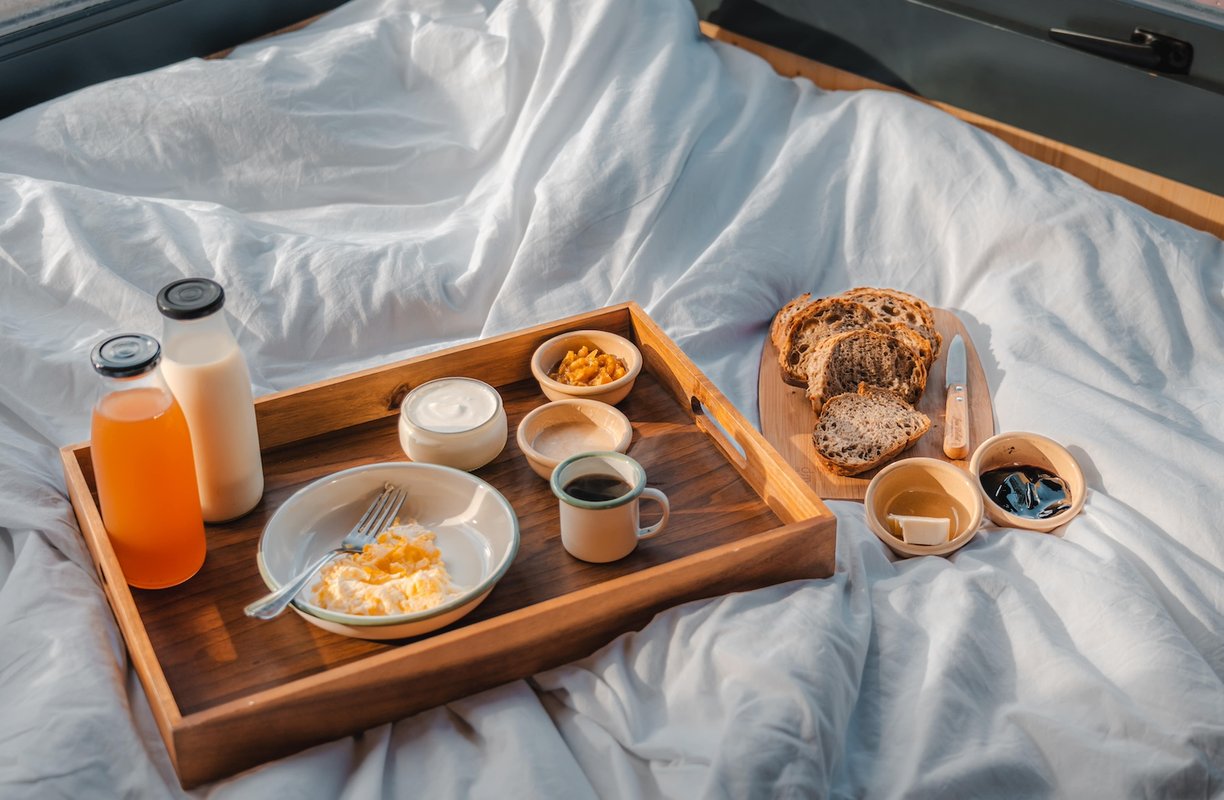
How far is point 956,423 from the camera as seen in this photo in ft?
4.62

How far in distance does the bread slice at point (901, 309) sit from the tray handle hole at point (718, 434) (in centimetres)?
36

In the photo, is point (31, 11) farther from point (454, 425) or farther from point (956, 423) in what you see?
point (956, 423)

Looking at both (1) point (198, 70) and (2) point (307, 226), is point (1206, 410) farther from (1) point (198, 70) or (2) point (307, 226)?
(1) point (198, 70)

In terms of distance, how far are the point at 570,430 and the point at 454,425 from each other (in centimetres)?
13


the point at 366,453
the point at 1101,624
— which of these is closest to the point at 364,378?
the point at 366,453

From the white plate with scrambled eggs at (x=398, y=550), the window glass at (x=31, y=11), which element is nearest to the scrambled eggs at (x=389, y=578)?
the white plate with scrambled eggs at (x=398, y=550)

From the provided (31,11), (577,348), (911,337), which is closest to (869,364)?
(911,337)

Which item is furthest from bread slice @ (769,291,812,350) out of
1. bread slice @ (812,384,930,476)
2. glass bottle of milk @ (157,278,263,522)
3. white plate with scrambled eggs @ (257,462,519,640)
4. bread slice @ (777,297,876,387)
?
glass bottle of milk @ (157,278,263,522)

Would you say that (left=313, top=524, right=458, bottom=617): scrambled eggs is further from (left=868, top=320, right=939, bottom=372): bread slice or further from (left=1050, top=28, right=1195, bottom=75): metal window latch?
(left=1050, top=28, right=1195, bottom=75): metal window latch

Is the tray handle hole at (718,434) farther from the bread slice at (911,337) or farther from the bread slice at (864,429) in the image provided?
the bread slice at (911,337)

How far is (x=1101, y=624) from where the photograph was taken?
1118 millimetres

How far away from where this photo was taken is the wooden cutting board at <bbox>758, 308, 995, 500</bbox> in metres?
1.36

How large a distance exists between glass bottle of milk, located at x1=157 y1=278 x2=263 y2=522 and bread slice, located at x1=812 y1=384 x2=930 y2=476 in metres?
0.63

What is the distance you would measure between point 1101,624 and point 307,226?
1.19m
